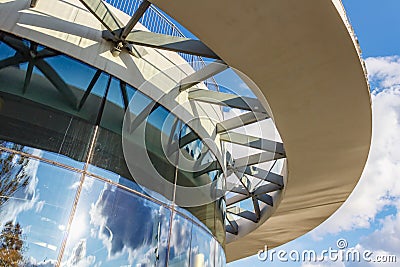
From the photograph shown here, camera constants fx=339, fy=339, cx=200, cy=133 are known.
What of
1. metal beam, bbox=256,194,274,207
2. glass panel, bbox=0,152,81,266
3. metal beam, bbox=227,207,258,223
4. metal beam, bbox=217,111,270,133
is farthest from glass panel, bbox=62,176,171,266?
metal beam, bbox=227,207,258,223

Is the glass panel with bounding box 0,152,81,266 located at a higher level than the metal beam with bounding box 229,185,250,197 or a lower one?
lower

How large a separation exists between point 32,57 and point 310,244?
51.1 feet

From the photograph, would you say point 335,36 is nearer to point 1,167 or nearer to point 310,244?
point 1,167

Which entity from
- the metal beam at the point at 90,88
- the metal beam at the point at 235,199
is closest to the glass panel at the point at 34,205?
the metal beam at the point at 90,88

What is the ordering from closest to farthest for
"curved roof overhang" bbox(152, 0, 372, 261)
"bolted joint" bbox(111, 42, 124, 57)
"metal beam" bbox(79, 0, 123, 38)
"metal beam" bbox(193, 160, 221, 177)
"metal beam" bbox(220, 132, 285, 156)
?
"curved roof overhang" bbox(152, 0, 372, 261), "metal beam" bbox(79, 0, 123, 38), "bolted joint" bbox(111, 42, 124, 57), "metal beam" bbox(193, 160, 221, 177), "metal beam" bbox(220, 132, 285, 156)

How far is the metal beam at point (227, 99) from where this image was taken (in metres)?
9.99

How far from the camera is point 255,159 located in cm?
1259

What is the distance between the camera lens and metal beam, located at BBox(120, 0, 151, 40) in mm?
7138

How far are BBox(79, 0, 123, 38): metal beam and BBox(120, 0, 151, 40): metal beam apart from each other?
8.3 inches

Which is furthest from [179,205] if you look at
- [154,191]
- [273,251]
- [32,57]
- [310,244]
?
[273,251]

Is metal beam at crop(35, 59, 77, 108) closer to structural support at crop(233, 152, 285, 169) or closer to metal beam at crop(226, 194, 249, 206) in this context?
structural support at crop(233, 152, 285, 169)

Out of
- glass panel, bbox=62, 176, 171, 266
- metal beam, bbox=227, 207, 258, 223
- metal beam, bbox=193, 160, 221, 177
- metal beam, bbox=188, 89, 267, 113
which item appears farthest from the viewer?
metal beam, bbox=227, 207, 258, 223

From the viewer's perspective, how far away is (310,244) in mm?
17391

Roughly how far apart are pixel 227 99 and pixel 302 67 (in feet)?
11.6
